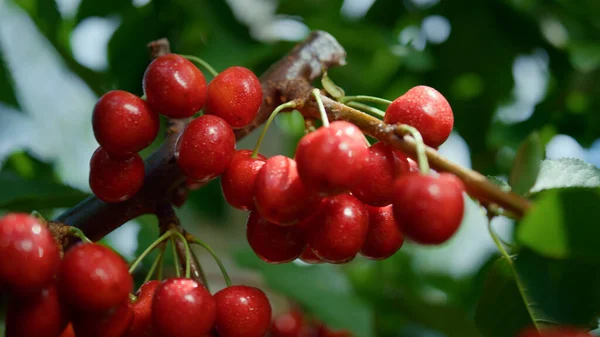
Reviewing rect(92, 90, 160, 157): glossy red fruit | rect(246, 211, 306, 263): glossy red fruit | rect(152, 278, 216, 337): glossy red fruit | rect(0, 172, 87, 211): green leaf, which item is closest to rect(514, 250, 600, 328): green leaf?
rect(246, 211, 306, 263): glossy red fruit

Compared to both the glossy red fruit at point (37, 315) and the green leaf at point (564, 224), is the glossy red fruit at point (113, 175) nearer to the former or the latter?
the glossy red fruit at point (37, 315)

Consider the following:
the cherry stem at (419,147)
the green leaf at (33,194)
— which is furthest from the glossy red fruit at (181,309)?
the green leaf at (33,194)

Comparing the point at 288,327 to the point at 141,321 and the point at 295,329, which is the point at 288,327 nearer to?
the point at 295,329

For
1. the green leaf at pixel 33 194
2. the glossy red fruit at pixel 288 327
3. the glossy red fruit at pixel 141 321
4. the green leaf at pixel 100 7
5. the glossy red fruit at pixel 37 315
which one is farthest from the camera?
the green leaf at pixel 100 7

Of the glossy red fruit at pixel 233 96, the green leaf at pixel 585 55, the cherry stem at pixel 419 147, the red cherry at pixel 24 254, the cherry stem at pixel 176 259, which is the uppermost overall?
the cherry stem at pixel 419 147

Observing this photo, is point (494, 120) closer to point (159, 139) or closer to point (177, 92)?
point (159, 139)

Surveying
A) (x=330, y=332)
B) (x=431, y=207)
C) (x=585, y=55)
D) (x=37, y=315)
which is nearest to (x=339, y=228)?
(x=431, y=207)
